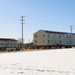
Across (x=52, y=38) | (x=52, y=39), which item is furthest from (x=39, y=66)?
(x=52, y=38)

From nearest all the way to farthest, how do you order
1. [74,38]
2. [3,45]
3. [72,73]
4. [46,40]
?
[72,73] → [46,40] → [74,38] → [3,45]

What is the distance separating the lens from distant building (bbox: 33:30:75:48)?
9700 centimetres

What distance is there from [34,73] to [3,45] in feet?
364

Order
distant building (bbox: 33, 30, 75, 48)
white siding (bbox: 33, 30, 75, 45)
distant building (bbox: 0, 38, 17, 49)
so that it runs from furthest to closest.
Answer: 1. distant building (bbox: 0, 38, 17, 49)
2. white siding (bbox: 33, 30, 75, 45)
3. distant building (bbox: 33, 30, 75, 48)

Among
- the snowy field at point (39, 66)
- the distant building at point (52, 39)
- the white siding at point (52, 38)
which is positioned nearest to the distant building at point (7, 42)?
the distant building at point (52, 39)

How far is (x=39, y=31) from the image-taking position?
101 m

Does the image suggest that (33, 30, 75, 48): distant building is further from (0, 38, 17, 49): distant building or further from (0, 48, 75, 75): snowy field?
(0, 48, 75, 75): snowy field

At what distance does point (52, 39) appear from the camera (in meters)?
97.5

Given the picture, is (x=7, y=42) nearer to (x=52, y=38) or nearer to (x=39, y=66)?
(x=52, y=38)

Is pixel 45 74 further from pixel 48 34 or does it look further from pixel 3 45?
pixel 3 45

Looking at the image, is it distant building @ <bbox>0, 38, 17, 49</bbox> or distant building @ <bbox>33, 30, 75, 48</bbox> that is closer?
distant building @ <bbox>33, 30, 75, 48</bbox>

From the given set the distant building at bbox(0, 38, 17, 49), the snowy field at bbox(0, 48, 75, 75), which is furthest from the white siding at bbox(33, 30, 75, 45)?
the snowy field at bbox(0, 48, 75, 75)

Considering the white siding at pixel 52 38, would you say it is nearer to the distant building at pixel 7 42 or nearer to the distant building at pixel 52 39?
the distant building at pixel 52 39

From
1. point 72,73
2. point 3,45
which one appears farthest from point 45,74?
point 3,45
